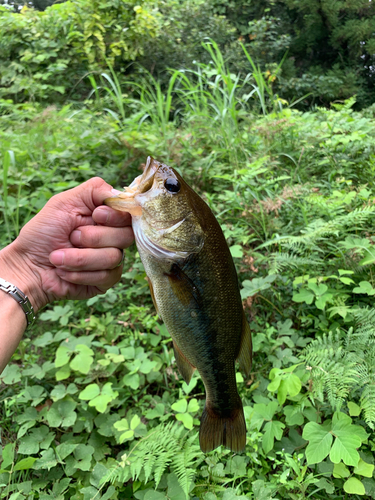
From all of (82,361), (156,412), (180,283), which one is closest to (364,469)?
(156,412)

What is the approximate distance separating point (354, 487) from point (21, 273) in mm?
2000

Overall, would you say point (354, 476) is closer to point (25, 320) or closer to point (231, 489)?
point (231, 489)

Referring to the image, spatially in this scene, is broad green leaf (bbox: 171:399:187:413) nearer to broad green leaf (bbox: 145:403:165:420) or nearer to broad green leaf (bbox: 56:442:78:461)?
broad green leaf (bbox: 145:403:165:420)

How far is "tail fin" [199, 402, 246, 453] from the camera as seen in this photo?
1.36 m

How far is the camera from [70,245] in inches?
61.7

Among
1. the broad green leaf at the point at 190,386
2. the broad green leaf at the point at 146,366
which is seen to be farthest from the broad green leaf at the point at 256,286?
the broad green leaf at the point at 146,366

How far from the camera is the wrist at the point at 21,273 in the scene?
1.50 metres

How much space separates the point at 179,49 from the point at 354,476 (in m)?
8.52

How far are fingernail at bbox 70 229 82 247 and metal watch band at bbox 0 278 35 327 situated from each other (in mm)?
338

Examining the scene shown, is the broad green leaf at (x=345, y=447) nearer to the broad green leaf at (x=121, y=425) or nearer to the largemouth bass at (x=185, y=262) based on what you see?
the largemouth bass at (x=185, y=262)

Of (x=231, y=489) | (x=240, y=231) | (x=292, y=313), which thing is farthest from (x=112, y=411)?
(x=240, y=231)

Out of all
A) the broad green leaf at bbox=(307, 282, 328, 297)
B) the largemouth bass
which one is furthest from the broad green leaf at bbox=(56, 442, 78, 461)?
the broad green leaf at bbox=(307, 282, 328, 297)

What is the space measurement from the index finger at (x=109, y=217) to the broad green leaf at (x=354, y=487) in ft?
5.68

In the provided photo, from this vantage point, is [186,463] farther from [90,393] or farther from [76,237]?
[76,237]
